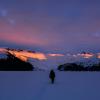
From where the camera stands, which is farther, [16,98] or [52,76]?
[52,76]

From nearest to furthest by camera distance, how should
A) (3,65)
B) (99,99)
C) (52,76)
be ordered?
1. (99,99)
2. (52,76)
3. (3,65)

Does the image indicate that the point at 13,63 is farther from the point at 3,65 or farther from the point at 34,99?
the point at 34,99

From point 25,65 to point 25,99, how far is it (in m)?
129

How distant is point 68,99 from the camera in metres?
15.1

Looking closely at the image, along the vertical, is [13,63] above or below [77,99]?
above

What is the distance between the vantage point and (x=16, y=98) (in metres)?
15.5

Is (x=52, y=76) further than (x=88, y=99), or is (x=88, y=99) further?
(x=52, y=76)

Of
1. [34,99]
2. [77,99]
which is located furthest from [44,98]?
[77,99]

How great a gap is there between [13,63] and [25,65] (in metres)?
6.48

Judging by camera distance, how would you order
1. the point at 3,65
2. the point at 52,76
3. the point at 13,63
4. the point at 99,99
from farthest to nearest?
the point at 13,63 < the point at 3,65 < the point at 52,76 < the point at 99,99

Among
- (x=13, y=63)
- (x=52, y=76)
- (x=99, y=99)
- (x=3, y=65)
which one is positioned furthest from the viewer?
(x=13, y=63)

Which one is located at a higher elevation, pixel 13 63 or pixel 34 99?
pixel 13 63

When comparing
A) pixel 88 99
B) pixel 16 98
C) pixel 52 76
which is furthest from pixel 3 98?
pixel 52 76

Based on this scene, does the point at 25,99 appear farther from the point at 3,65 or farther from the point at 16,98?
the point at 3,65
